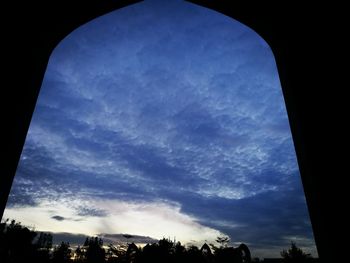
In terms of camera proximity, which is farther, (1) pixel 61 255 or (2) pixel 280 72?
(1) pixel 61 255

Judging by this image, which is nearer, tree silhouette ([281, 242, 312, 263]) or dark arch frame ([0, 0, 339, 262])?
dark arch frame ([0, 0, 339, 262])

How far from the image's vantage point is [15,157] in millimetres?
3150

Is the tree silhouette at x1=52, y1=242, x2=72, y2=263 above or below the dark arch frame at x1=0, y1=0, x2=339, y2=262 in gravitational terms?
below

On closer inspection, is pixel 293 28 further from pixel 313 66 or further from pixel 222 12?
pixel 222 12

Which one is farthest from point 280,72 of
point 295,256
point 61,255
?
point 61,255

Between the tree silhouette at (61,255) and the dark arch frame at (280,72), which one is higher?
the dark arch frame at (280,72)

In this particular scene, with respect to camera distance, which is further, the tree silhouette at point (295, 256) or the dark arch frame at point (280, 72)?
the tree silhouette at point (295, 256)

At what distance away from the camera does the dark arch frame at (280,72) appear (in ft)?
9.43

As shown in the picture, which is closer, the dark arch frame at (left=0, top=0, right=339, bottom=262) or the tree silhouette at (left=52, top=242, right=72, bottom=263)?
Result: the dark arch frame at (left=0, top=0, right=339, bottom=262)

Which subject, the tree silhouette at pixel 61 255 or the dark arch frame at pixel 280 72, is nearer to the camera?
the dark arch frame at pixel 280 72

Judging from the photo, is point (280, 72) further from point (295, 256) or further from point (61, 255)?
point (61, 255)

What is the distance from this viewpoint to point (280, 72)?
161 inches

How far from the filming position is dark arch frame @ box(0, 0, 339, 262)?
2.88 m

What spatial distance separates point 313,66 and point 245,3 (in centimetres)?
217
